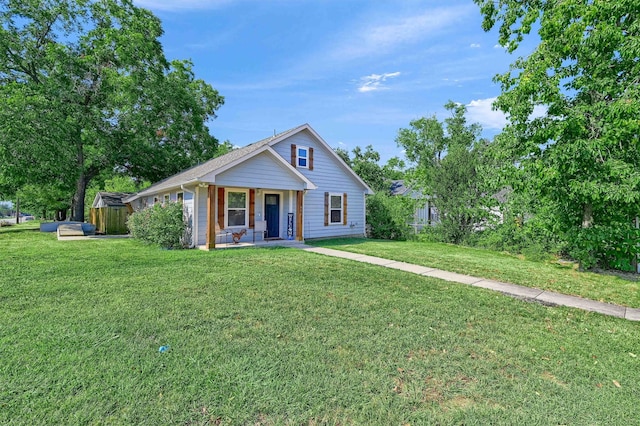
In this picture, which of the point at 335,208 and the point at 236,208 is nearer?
the point at 236,208

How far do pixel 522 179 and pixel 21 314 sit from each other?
10.5 m

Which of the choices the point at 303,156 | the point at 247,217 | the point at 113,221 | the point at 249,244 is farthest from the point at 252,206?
the point at 113,221

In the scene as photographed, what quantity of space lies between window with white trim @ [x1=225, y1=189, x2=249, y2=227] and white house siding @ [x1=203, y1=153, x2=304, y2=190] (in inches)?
55.9

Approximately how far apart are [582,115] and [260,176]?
969cm

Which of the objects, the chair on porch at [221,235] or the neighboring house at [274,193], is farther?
the chair on porch at [221,235]

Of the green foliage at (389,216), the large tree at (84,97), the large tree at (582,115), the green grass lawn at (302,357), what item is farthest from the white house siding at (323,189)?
the large tree at (84,97)

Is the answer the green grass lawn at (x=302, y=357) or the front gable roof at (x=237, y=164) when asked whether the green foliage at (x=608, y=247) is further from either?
the front gable roof at (x=237, y=164)

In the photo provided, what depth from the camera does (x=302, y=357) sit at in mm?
3240

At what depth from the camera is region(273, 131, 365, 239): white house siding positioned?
14.7 m

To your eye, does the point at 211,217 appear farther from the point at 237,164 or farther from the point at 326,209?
the point at 326,209

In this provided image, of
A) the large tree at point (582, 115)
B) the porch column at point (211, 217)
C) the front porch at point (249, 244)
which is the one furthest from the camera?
the front porch at point (249, 244)

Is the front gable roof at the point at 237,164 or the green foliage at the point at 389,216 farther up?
the front gable roof at the point at 237,164

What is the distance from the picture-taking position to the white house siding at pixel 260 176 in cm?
1127

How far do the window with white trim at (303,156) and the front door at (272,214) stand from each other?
1.92 metres
